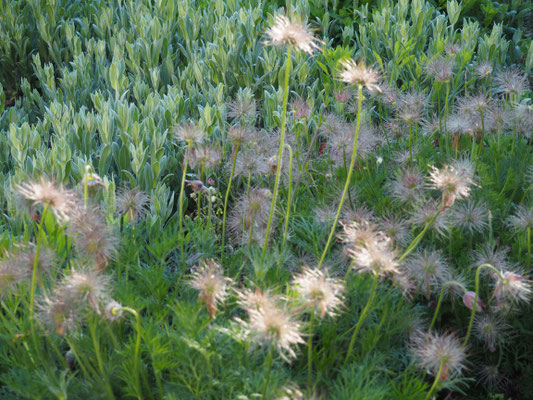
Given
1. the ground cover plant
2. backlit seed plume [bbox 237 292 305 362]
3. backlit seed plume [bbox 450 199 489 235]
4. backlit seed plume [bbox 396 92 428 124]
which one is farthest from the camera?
backlit seed plume [bbox 396 92 428 124]

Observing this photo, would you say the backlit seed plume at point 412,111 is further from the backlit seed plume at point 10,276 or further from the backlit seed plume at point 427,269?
the backlit seed plume at point 10,276

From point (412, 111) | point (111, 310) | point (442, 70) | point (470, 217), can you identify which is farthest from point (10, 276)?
point (442, 70)

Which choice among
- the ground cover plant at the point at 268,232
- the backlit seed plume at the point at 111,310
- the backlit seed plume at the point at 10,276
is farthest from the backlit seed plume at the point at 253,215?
the backlit seed plume at the point at 10,276

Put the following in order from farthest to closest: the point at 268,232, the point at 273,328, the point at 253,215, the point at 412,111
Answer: the point at 412,111, the point at 253,215, the point at 268,232, the point at 273,328

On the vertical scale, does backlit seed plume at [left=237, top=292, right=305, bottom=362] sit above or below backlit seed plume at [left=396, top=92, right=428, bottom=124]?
above

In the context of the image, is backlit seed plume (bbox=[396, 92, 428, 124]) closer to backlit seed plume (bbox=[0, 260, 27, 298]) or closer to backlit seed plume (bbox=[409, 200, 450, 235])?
backlit seed plume (bbox=[409, 200, 450, 235])

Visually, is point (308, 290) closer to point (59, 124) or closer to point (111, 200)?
point (111, 200)

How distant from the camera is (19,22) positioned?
5.85 meters

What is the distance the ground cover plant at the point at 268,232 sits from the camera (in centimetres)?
189

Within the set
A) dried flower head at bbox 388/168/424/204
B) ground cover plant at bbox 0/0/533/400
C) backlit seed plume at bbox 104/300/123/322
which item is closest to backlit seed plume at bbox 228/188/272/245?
ground cover plant at bbox 0/0/533/400

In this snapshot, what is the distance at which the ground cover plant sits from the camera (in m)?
1.89

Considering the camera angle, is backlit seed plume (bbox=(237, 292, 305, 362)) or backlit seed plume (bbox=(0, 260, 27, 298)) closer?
backlit seed plume (bbox=(237, 292, 305, 362))

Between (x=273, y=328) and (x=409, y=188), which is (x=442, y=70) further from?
(x=273, y=328)

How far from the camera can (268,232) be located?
2.21 meters
